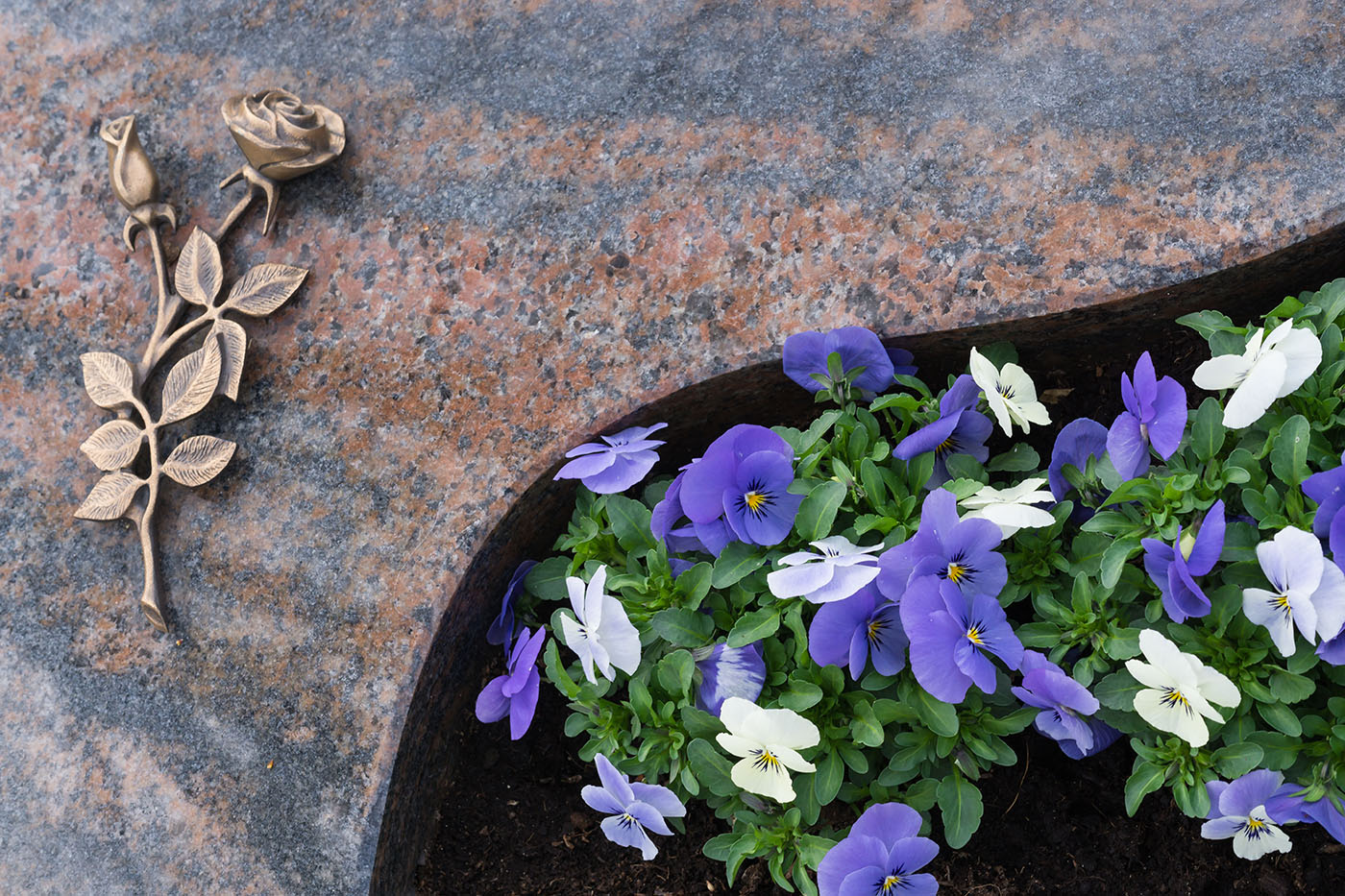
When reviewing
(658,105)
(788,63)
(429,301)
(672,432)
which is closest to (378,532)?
(429,301)

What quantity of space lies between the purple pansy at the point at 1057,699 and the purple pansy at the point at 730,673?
11.9 inches

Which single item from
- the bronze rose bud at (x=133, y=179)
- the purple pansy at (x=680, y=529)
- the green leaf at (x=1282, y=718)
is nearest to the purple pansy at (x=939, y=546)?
the purple pansy at (x=680, y=529)

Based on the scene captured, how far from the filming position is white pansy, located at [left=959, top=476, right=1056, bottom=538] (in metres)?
1.14

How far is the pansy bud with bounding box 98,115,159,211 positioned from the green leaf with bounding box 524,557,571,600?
0.83 meters

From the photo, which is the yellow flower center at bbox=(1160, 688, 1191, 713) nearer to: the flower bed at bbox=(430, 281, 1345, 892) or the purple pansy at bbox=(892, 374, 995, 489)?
the flower bed at bbox=(430, 281, 1345, 892)

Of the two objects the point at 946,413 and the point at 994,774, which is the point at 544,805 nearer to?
the point at 994,774

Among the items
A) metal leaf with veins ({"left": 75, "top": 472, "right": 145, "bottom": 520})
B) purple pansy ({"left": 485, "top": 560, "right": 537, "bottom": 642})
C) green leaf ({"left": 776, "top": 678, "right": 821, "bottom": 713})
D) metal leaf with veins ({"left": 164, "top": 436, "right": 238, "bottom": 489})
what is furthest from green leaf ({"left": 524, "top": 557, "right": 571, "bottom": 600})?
metal leaf with veins ({"left": 75, "top": 472, "right": 145, "bottom": 520})

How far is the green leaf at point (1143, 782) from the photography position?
46.7 inches

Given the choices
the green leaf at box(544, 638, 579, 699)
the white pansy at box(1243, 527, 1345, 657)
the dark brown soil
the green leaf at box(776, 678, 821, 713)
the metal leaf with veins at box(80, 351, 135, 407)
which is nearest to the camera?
the white pansy at box(1243, 527, 1345, 657)

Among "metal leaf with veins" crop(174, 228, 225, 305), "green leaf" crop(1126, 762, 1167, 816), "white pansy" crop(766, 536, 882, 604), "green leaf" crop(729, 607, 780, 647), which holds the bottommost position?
"green leaf" crop(1126, 762, 1167, 816)

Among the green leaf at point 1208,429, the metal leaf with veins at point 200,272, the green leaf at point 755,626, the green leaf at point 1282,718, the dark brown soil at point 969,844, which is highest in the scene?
the metal leaf with veins at point 200,272

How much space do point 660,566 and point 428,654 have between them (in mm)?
385

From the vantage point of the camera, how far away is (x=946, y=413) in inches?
52.5

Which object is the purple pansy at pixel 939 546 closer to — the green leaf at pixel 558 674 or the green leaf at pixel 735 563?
the green leaf at pixel 735 563
